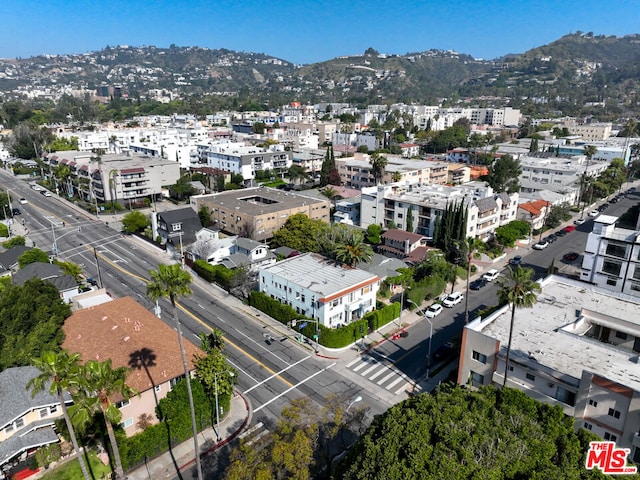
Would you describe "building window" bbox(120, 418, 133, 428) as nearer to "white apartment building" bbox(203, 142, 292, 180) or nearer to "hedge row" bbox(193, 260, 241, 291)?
"hedge row" bbox(193, 260, 241, 291)

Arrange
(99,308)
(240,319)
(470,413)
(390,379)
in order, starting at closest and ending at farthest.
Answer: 1. (470,413)
2. (390,379)
3. (99,308)
4. (240,319)

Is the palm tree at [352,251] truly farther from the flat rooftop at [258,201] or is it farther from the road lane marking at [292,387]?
the flat rooftop at [258,201]

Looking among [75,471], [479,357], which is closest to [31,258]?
[75,471]

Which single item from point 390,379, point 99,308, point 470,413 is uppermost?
point 470,413

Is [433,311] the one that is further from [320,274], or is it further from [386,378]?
[386,378]

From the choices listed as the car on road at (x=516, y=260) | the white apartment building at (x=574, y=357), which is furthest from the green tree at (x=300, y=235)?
the white apartment building at (x=574, y=357)

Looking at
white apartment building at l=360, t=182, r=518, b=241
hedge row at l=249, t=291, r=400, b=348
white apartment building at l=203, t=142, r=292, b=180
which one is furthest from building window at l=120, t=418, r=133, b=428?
white apartment building at l=203, t=142, r=292, b=180

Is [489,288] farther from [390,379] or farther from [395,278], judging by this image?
[390,379]

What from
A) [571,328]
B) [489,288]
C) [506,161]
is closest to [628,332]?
[571,328]
